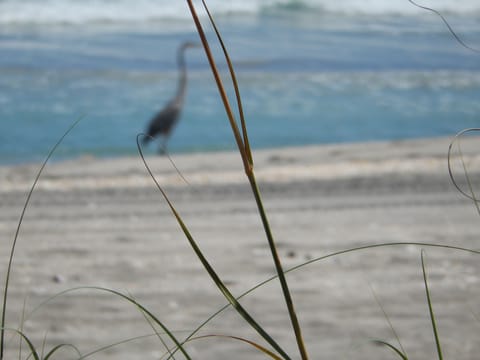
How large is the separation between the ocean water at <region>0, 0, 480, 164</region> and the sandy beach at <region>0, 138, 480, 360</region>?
5.35ft

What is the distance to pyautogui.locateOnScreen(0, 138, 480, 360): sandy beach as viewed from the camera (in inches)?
128

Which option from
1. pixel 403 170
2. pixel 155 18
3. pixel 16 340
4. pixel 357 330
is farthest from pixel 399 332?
pixel 155 18

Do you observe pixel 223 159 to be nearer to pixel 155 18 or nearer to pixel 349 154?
pixel 349 154

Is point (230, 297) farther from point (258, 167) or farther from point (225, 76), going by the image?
point (225, 76)

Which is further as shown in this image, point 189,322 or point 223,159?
point 223,159

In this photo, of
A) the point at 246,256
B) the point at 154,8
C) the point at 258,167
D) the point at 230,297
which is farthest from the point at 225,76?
the point at 230,297

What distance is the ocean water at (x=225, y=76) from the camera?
10.1 metres

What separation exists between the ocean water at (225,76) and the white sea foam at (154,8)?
49 millimetres

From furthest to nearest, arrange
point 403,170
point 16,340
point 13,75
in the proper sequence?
point 13,75 → point 403,170 → point 16,340

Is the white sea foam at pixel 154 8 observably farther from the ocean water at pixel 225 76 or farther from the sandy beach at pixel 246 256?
the sandy beach at pixel 246 256

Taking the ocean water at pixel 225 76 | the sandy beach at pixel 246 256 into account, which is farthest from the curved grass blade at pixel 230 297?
the ocean water at pixel 225 76

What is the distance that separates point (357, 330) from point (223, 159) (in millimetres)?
5184

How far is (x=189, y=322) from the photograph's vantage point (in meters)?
3.47

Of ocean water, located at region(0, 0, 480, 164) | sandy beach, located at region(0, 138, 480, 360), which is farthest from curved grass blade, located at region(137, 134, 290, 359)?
ocean water, located at region(0, 0, 480, 164)
